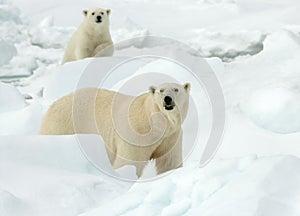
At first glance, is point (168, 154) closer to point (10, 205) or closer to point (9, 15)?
point (10, 205)

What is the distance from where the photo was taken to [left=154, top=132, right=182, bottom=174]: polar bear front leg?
385cm

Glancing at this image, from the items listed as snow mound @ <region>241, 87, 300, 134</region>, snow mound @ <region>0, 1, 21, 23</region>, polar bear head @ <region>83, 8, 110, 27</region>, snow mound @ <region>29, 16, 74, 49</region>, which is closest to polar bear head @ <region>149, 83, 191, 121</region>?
snow mound @ <region>241, 87, 300, 134</region>

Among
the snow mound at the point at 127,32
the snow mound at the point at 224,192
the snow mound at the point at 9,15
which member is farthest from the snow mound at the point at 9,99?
the snow mound at the point at 9,15

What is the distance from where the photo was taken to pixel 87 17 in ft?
22.8

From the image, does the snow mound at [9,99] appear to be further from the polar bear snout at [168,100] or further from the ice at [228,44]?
the ice at [228,44]

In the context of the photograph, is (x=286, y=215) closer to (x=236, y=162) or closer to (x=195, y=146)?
(x=236, y=162)

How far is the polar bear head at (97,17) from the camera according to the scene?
682 centimetres

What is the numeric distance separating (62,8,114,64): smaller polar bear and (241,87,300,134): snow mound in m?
2.67

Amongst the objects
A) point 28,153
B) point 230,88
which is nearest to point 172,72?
point 230,88

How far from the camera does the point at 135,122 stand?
Answer: 3.77 metres

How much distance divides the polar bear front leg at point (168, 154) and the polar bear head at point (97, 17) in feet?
10.6

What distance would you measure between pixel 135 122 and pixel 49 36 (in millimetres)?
9474

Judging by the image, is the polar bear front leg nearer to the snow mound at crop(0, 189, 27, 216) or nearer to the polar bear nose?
the polar bear nose

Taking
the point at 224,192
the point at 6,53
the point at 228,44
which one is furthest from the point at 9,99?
the point at 228,44
